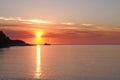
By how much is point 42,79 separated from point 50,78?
1610 mm

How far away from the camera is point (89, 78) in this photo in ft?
154

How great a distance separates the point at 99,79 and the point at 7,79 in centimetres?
1319

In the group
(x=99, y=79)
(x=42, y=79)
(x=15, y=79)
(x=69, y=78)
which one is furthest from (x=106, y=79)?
(x=15, y=79)

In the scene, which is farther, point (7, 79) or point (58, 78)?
point (58, 78)

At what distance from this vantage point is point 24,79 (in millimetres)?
45594

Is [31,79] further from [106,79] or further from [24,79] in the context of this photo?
[106,79]

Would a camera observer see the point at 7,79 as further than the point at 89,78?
No

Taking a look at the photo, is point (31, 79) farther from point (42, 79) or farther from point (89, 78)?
point (89, 78)

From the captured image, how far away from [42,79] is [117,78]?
11151mm

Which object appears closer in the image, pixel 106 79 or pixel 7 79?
pixel 7 79

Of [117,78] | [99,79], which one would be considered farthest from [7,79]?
[117,78]

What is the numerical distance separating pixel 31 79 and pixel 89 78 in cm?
852

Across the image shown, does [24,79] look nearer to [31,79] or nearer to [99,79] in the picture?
[31,79]

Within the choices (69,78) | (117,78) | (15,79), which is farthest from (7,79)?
(117,78)
